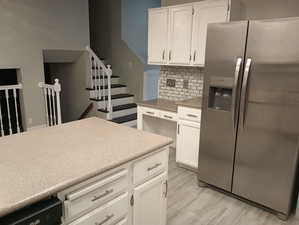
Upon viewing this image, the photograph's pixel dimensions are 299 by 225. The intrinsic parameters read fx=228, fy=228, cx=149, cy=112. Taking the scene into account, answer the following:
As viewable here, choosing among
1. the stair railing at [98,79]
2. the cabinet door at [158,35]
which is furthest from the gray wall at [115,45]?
the cabinet door at [158,35]

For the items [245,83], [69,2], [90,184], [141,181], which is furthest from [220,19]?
[69,2]

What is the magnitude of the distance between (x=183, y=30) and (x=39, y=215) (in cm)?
285

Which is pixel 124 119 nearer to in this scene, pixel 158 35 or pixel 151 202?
pixel 158 35

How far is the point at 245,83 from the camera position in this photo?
7.13 ft

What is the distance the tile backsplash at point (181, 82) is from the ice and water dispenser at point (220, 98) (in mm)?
913

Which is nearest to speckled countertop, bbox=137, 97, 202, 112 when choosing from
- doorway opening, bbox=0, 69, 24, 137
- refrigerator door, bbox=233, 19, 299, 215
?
refrigerator door, bbox=233, 19, 299, 215

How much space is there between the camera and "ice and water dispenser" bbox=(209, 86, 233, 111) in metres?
2.44

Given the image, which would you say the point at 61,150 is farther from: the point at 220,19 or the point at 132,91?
the point at 132,91

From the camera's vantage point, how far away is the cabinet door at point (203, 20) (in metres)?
2.76

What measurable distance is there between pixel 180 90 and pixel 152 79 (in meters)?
1.91

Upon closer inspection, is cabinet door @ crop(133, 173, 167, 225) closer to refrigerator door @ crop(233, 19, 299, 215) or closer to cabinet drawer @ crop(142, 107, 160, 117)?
refrigerator door @ crop(233, 19, 299, 215)

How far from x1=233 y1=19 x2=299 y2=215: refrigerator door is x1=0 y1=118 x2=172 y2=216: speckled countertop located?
3.48ft

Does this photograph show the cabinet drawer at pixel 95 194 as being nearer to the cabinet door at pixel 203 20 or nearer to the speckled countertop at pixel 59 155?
the speckled countertop at pixel 59 155

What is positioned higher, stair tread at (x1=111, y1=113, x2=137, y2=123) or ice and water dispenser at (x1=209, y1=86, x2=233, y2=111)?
ice and water dispenser at (x1=209, y1=86, x2=233, y2=111)
